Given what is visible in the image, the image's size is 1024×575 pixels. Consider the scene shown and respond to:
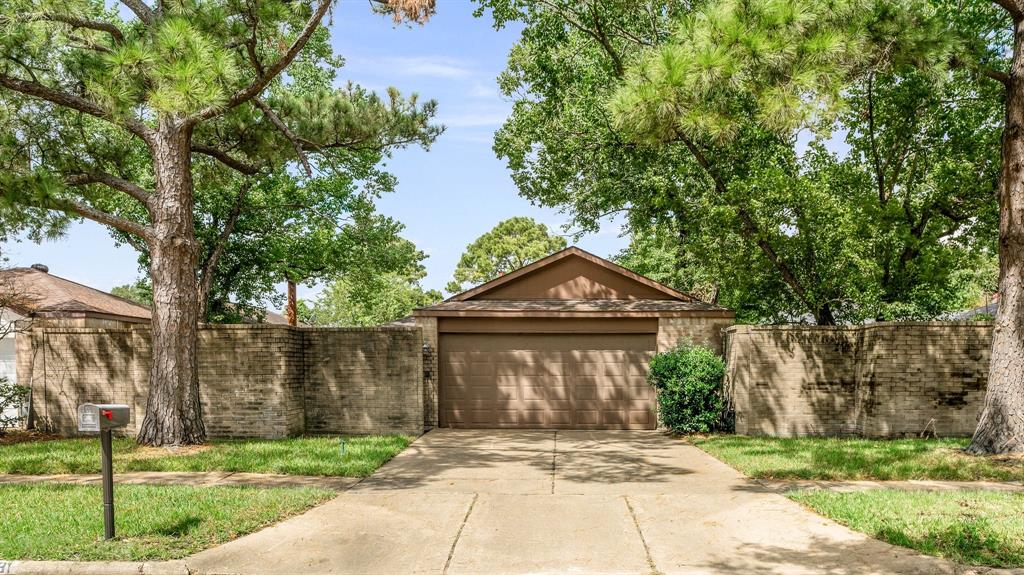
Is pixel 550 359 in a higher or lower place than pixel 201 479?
higher

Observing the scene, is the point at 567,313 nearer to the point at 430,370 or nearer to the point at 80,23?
the point at 430,370

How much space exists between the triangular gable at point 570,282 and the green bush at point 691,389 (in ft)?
8.66

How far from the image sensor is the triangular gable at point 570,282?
15633mm

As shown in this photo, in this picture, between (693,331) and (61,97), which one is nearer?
(61,97)

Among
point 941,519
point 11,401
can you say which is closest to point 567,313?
point 941,519

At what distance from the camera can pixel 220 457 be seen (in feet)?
32.4

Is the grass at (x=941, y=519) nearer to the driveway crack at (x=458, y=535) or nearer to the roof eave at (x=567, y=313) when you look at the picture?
the driveway crack at (x=458, y=535)

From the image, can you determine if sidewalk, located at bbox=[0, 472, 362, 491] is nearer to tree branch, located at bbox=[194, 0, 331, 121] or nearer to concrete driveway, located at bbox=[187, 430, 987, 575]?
concrete driveway, located at bbox=[187, 430, 987, 575]

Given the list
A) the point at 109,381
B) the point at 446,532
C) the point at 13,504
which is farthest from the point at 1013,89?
the point at 109,381

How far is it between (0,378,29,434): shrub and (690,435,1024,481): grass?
12.2 m

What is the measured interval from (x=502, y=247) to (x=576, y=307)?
43.5 metres

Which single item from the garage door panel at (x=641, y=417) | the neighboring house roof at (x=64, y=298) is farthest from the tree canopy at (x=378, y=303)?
the garage door panel at (x=641, y=417)

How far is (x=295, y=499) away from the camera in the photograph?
288 inches

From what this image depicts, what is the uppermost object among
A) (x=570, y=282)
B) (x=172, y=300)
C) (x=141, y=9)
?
(x=141, y=9)
